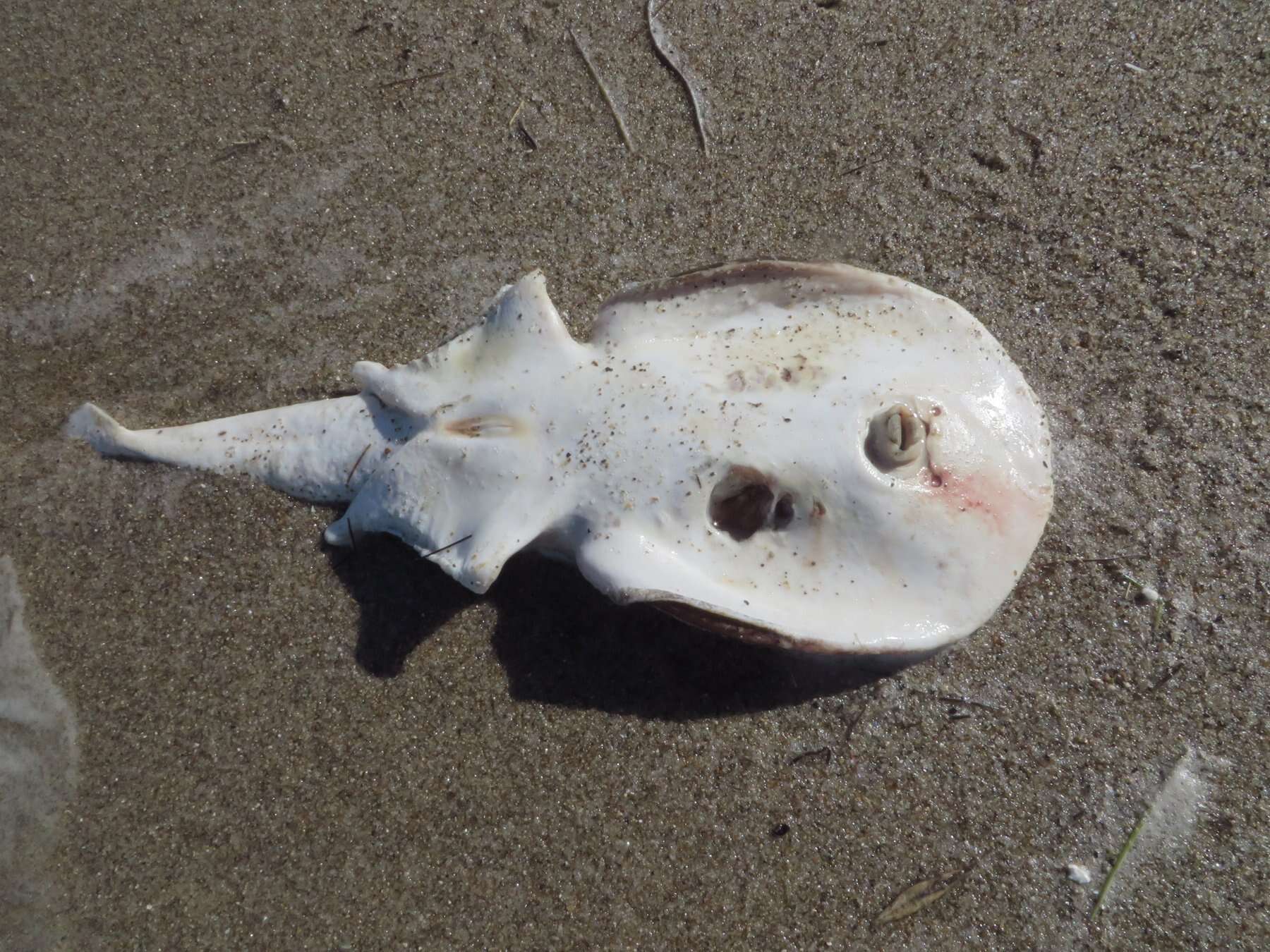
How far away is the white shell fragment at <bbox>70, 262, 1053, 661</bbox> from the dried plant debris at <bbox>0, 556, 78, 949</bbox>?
1.32 m

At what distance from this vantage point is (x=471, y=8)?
10.2 ft

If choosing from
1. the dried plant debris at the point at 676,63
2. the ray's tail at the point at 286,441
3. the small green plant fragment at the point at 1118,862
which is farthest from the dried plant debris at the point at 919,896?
the dried plant debris at the point at 676,63

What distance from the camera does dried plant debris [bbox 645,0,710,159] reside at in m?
2.98

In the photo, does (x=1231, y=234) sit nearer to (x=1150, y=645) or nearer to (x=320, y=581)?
(x=1150, y=645)

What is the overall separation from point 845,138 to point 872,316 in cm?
110

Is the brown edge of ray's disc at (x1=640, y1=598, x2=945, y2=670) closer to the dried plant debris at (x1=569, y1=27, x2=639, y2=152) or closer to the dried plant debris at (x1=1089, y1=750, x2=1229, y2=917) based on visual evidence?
the dried plant debris at (x1=1089, y1=750, x2=1229, y2=917)

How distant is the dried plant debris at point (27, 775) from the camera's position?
8.08 ft

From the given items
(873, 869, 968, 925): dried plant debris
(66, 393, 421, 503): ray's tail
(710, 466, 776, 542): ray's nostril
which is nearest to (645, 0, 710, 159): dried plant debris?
(710, 466, 776, 542): ray's nostril

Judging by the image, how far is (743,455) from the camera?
2.07m

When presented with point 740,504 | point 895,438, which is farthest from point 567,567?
point 895,438

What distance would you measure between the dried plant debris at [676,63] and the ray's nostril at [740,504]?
153 centimetres

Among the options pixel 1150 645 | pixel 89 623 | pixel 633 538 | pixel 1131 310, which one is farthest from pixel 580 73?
pixel 1150 645

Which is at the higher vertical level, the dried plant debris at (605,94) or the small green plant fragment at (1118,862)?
the dried plant debris at (605,94)

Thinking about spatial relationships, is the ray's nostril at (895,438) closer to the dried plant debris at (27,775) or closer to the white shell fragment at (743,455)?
the white shell fragment at (743,455)
